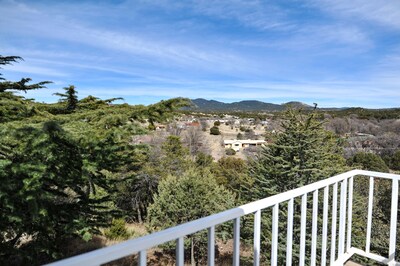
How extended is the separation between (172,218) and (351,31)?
9.18m

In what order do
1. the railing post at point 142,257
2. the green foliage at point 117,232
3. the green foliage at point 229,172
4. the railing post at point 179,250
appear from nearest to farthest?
the railing post at point 142,257 < the railing post at point 179,250 < the green foliage at point 117,232 < the green foliage at point 229,172

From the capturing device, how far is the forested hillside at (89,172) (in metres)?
2.76

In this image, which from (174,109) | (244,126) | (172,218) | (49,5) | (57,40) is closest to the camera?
(174,109)

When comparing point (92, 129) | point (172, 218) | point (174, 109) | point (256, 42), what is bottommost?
point (172, 218)

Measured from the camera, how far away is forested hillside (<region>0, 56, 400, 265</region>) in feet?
9.06

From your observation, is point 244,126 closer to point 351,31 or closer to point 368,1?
point 351,31

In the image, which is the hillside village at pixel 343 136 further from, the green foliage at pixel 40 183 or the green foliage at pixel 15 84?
the green foliage at pixel 40 183

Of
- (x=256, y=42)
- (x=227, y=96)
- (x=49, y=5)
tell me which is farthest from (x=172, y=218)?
(x=227, y=96)

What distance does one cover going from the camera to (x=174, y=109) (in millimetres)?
3939

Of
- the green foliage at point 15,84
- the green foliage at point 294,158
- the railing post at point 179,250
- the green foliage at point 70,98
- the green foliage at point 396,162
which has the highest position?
the green foliage at point 15,84

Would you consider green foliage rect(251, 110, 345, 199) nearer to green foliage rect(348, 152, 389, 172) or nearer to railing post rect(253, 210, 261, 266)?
railing post rect(253, 210, 261, 266)

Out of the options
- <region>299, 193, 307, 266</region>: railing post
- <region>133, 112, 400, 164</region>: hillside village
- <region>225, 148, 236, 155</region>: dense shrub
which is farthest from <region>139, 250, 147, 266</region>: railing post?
<region>225, 148, 236, 155</region>: dense shrub

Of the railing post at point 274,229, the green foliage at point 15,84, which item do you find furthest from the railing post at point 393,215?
the green foliage at point 15,84

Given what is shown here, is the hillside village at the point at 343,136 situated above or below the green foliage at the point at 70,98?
below
